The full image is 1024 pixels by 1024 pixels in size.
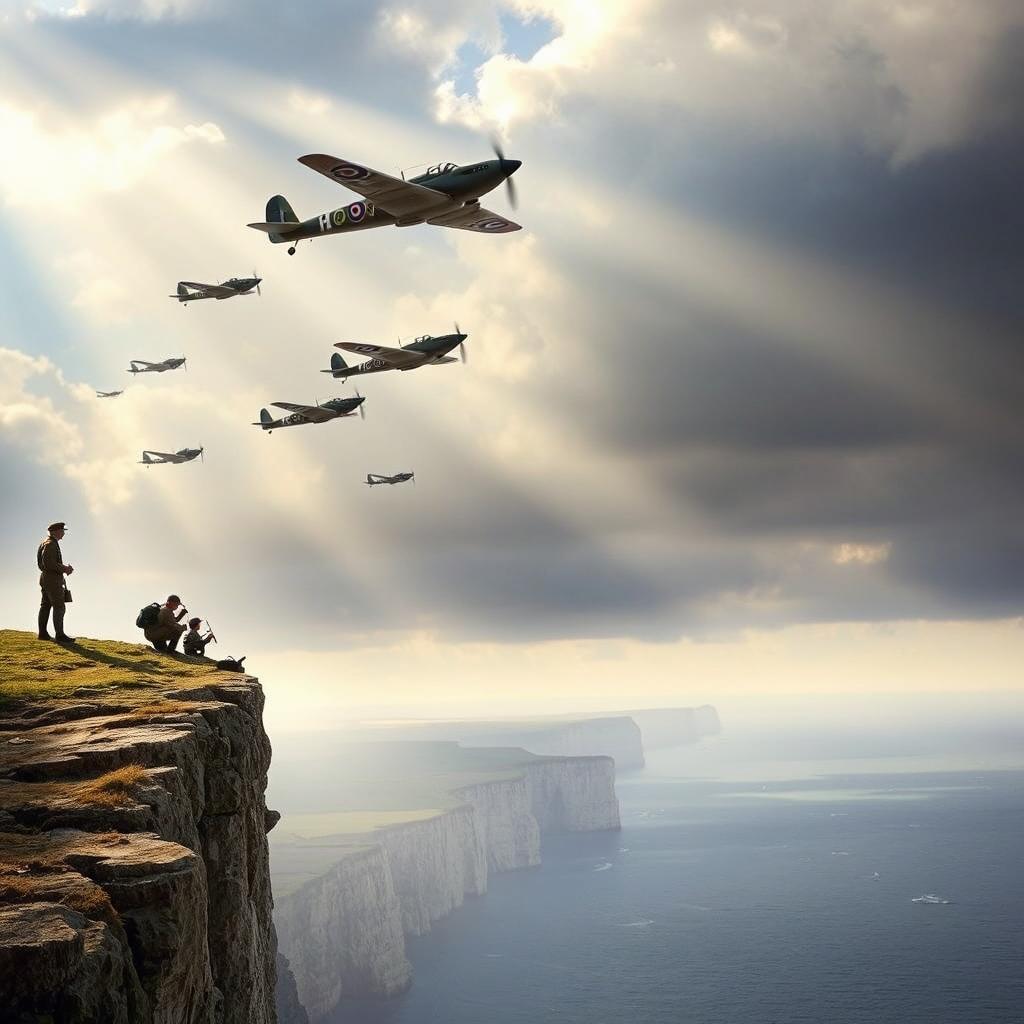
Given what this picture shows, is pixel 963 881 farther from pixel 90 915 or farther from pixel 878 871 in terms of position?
pixel 90 915

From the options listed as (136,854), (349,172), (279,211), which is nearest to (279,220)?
(279,211)

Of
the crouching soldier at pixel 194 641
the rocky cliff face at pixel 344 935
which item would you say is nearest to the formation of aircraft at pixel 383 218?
the crouching soldier at pixel 194 641

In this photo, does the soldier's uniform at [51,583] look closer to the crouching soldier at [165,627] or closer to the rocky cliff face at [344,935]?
the crouching soldier at [165,627]

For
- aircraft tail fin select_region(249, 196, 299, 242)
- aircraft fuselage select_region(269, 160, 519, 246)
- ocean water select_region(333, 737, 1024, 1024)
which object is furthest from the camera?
ocean water select_region(333, 737, 1024, 1024)

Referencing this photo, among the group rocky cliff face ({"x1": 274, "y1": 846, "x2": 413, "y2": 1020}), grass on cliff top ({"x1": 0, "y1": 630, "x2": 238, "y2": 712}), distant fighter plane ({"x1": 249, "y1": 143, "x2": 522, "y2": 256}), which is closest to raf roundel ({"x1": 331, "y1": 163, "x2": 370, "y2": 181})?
distant fighter plane ({"x1": 249, "y1": 143, "x2": 522, "y2": 256})

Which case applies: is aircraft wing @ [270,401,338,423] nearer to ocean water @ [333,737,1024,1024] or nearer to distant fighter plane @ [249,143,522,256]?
distant fighter plane @ [249,143,522,256]

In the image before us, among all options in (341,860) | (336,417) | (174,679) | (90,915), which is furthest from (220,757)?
(341,860)

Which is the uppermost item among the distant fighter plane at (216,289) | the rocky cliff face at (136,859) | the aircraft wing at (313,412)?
the distant fighter plane at (216,289)

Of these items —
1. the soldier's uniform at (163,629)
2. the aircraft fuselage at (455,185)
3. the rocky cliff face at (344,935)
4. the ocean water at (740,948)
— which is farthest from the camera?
the rocky cliff face at (344,935)
